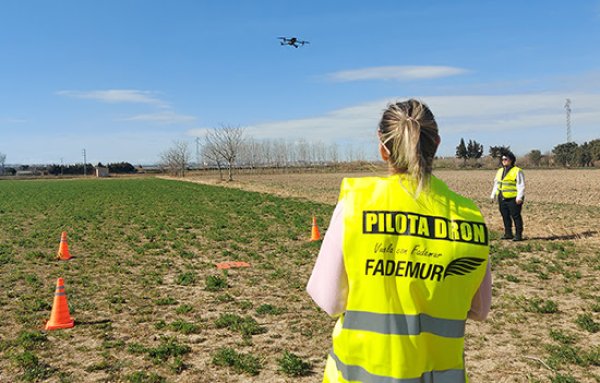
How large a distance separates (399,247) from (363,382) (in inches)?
21.0

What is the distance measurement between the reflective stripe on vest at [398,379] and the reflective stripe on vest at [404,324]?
0.15 metres

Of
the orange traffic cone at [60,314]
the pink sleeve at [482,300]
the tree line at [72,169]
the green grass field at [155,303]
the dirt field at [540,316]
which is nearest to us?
the pink sleeve at [482,300]

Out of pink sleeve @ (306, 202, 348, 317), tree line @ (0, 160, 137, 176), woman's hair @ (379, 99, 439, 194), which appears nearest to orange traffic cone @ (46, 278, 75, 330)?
pink sleeve @ (306, 202, 348, 317)

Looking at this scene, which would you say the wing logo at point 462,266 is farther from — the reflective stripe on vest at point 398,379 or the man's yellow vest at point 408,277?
the reflective stripe on vest at point 398,379

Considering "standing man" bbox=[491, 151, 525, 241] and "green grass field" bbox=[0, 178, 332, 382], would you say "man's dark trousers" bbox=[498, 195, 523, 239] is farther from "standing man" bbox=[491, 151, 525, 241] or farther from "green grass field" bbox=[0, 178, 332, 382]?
"green grass field" bbox=[0, 178, 332, 382]

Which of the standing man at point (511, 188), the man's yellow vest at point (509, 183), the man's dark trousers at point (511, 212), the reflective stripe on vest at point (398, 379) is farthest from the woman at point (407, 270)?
the man's dark trousers at point (511, 212)

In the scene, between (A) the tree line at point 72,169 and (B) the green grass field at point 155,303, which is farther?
(A) the tree line at point 72,169

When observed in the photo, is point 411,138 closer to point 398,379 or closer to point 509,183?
point 398,379

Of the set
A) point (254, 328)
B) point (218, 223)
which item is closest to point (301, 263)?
point (254, 328)

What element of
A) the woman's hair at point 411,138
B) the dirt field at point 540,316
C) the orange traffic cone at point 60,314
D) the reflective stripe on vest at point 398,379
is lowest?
the dirt field at point 540,316

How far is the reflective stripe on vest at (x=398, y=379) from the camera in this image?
1.73 metres

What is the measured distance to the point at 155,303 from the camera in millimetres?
7445

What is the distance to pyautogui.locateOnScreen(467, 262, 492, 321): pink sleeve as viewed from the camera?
6.07 feet

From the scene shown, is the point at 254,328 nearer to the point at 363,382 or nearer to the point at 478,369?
the point at 478,369
